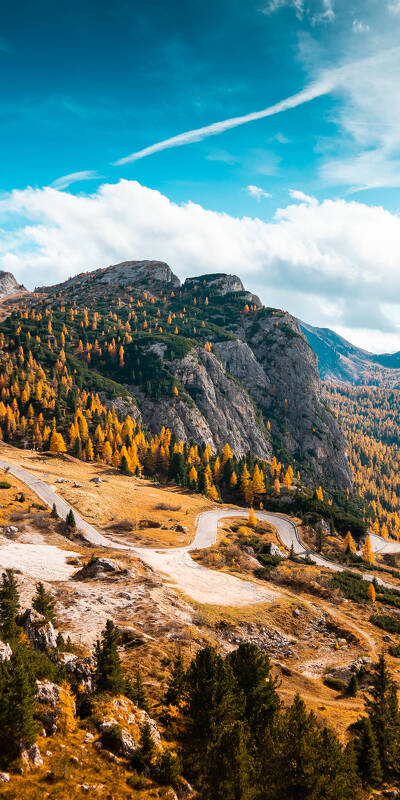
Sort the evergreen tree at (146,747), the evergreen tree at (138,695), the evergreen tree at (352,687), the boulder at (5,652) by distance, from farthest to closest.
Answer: the evergreen tree at (352,687), the evergreen tree at (138,695), the boulder at (5,652), the evergreen tree at (146,747)

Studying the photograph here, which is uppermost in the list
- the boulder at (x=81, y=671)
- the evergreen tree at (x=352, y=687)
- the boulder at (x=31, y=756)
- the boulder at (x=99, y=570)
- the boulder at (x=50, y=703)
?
the boulder at (x=31, y=756)

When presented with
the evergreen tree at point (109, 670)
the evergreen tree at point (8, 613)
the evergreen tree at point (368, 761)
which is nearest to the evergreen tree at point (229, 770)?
the evergreen tree at point (109, 670)

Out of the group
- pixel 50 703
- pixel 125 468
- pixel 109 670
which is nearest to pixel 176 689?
pixel 109 670

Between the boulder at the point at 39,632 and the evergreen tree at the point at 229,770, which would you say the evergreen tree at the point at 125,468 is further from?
the evergreen tree at the point at 229,770

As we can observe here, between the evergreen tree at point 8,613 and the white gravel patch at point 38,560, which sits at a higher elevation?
the evergreen tree at point 8,613

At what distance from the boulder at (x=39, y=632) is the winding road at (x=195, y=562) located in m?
27.7

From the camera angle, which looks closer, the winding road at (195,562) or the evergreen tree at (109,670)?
the evergreen tree at (109,670)

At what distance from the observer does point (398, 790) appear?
889 inches

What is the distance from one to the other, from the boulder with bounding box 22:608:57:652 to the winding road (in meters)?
27.7

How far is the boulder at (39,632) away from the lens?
77.8 ft

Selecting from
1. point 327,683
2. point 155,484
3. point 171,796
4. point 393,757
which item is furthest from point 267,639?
point 155,484

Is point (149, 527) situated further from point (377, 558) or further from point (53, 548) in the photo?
point (377, 558)

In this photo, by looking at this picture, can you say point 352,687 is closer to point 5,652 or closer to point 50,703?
point 50,703

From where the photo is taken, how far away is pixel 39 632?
945 inches
